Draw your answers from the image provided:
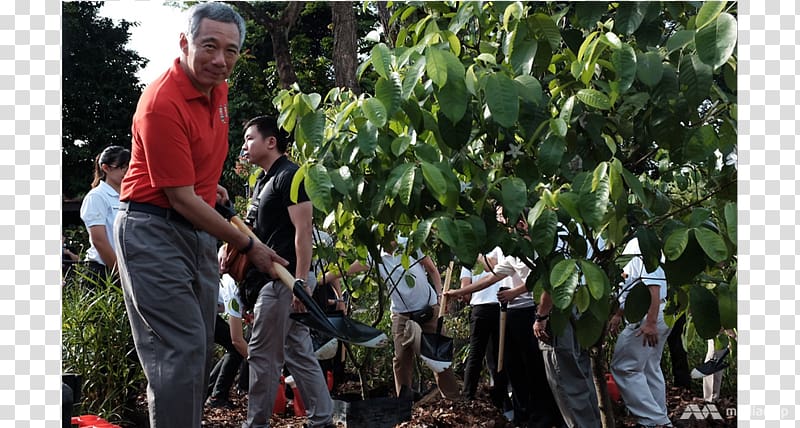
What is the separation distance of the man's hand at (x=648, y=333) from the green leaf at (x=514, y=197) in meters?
3.14

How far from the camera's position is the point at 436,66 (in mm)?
2652

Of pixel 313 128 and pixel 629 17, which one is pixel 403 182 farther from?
pixel 629 17

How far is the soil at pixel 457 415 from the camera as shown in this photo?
571 cm

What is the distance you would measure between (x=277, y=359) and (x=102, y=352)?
1282 millimetres

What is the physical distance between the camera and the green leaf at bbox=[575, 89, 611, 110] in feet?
8.93

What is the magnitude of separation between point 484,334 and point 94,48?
633 inches

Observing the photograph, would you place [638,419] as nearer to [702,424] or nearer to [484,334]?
[702,424]

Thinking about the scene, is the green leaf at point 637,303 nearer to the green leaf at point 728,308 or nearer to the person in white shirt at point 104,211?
the green leaf at point 728,308

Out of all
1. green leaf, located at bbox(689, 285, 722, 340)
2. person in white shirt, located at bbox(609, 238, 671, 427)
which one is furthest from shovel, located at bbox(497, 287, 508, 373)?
green leaf, located at bbox(689, 285, 722, 340)

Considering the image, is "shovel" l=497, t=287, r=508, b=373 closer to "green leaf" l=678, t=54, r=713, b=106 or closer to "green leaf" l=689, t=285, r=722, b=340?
"green leaf" l=689, t=285, r=722, b=340

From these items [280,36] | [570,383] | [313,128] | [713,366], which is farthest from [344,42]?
[313,128]

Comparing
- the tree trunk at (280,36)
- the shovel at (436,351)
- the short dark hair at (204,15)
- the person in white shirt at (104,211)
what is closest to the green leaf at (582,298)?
the short dark hair at (204,15)

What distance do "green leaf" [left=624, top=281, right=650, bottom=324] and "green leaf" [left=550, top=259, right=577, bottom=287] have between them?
19.3 inches

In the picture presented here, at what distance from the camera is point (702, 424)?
6098mm
